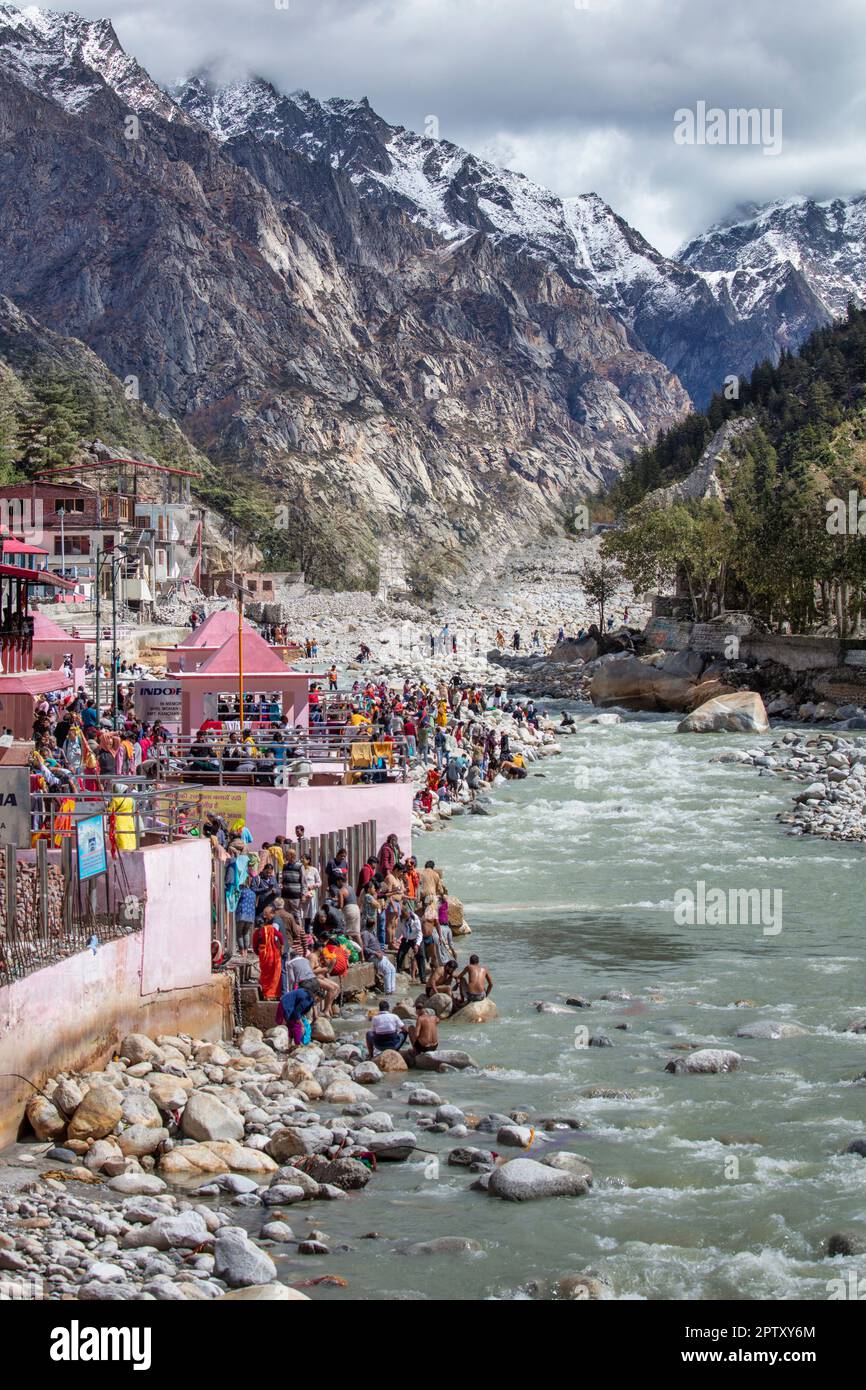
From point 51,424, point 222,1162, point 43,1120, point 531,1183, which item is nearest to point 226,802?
point 43,1120

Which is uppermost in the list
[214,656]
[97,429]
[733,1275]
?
[97,429]

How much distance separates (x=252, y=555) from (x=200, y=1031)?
145 metres

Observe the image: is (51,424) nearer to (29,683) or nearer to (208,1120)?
(29,683)

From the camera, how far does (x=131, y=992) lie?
17.7 metres

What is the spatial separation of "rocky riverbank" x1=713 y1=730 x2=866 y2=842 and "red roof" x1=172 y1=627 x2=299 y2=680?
14737 mm

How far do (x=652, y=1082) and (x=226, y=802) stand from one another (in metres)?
9.41

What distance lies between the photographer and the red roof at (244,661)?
3069 cm

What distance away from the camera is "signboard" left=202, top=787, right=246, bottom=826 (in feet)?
80.6

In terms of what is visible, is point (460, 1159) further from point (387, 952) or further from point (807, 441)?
point (807, 441)

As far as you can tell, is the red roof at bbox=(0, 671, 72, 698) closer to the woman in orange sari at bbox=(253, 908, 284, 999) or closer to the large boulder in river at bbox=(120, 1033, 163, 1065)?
the woman in orange sari at bbox=(253, 908, 284, 999)

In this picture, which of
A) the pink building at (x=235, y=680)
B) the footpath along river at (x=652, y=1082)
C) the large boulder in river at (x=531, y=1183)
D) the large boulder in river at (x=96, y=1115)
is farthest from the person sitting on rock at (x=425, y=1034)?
the pink building at (x=235, y=680)

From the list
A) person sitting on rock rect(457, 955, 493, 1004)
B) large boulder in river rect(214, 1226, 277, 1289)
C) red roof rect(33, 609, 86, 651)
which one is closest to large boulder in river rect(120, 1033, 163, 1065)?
large boulder in river rect(214, 1226, 277, 1289)

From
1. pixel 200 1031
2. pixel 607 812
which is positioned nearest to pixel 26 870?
pixel 200 1031

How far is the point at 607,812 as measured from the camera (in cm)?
4150
